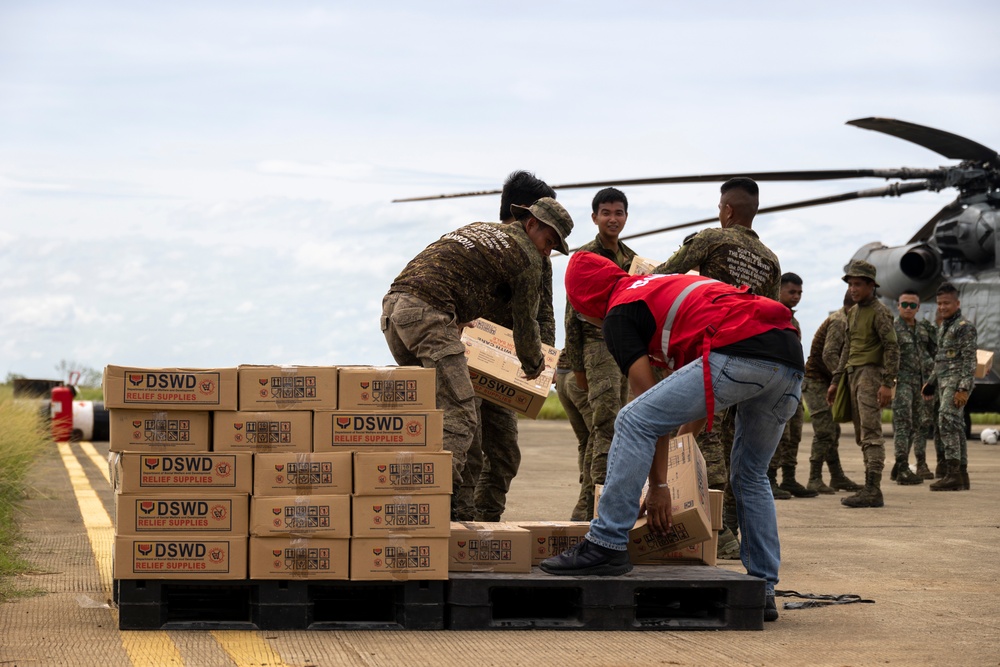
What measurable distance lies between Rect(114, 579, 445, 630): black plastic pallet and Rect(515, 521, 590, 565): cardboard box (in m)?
0.65

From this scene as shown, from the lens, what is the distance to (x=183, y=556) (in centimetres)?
516

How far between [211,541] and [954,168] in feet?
55.7

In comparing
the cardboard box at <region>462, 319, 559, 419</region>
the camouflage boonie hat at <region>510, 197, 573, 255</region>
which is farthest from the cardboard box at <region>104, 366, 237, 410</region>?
the cardboard box at <region>462, 319, 559, 419</region>

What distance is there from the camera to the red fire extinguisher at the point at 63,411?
62.4 ft

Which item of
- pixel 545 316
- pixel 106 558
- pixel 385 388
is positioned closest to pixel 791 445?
pixel 545 316

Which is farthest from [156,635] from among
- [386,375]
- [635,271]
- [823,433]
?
[823,433]

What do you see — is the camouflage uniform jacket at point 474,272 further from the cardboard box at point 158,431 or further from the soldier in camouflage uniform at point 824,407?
the soldier in camouflage uniform at point 824,407

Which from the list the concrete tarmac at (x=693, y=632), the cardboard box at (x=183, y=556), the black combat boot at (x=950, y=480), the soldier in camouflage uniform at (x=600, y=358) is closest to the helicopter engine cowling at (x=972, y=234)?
the black combat boot at (x=950, y=480)

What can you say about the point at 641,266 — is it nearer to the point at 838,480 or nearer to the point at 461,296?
the point at 461,296

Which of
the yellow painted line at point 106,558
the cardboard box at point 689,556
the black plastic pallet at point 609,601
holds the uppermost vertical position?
the cardboard box at point 689,556

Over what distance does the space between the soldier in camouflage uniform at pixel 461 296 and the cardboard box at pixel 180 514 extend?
1.23 m

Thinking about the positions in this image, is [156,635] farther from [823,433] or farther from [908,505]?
[823,433]

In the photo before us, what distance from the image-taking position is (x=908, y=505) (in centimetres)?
1078

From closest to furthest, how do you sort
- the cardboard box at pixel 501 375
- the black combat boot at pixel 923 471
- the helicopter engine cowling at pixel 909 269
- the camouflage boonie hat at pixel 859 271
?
the cardboard box at pixel 501 375 < the camouflage boonie hat at pixel 859 271 < the black combat boot at pixel 923 471 < the helicopter engine cowling at pixel 909 269
